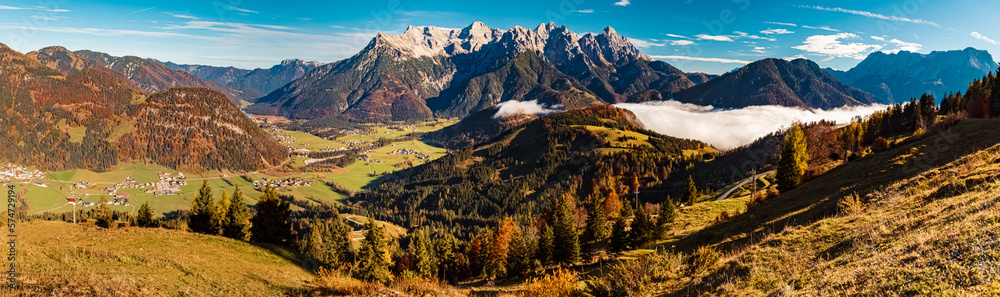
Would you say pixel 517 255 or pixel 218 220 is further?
pixel 517 255

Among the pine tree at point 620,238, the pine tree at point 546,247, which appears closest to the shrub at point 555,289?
the pine tree at point 620,238

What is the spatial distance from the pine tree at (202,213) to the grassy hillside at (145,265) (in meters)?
15.0

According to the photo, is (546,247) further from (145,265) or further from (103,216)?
(103,216)

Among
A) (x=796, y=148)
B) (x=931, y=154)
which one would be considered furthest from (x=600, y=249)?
(x=931, y=154)

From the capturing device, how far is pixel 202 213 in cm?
6081

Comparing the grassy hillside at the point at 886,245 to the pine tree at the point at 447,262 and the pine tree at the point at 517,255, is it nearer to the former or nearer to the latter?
the pine tree at the point at 517,255

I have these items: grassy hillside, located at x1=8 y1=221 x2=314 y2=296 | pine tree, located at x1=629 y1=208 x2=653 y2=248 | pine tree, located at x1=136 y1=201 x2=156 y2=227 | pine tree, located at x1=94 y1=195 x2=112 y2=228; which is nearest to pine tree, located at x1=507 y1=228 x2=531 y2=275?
pine tree, located at x1=629 y1=208 x2=653 y2=248

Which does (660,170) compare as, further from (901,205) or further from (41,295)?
(41,295)

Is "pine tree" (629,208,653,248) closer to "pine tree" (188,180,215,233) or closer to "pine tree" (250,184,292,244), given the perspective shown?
"pine tree" (250,184,292,244)

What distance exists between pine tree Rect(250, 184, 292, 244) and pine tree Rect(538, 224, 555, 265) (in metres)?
38.6

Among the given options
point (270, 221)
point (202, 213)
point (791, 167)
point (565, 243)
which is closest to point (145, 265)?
A: point (270, 221)

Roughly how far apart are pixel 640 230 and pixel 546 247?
15504 mm

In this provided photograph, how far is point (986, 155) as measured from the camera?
100 feet

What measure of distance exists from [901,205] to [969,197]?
4.17 m
